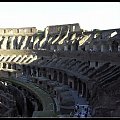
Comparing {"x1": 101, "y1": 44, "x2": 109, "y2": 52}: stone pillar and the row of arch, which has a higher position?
{"x1": 101, "y1": 44, "x2": 109, "y2": 52}: stone pillar

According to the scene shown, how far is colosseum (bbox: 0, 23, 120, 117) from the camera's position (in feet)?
80.1

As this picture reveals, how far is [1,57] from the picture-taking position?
186ft

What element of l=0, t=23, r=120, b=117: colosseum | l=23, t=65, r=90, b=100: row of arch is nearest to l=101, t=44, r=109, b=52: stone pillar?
l=0, t=23, r=120, b=117: colosseum

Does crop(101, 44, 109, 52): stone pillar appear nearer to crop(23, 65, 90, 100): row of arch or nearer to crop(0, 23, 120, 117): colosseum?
crop(0, 23, 120, 117): colosseum

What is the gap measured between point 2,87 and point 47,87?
6341 mm

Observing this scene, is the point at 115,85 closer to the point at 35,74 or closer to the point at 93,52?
the point at 93,52

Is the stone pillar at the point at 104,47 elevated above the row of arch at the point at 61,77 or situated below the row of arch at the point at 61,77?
above

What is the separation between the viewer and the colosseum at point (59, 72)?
961 inches

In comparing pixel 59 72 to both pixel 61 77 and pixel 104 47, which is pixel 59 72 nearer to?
pixel 61 77

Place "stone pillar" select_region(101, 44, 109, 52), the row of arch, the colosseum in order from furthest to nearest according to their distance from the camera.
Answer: "stone pillar" select_region(101, 44, 109, 52) → the row of arch → the colosseum

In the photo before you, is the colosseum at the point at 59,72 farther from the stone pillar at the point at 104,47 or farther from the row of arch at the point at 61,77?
the stone pillar at the point at 104,47

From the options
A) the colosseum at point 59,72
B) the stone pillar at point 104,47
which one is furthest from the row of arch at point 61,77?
the stone pillar at point 104,47

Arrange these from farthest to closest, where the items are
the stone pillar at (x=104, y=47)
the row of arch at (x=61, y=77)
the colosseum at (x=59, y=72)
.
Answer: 1. the stone pillar at (x=104, y=47)
2. the row of arch at (x=61, y=77)
3. the colosseum at (x=59, y=72)

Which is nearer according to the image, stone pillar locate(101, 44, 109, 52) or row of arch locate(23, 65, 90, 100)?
row of arch locate(23, 65, 90, 100)
